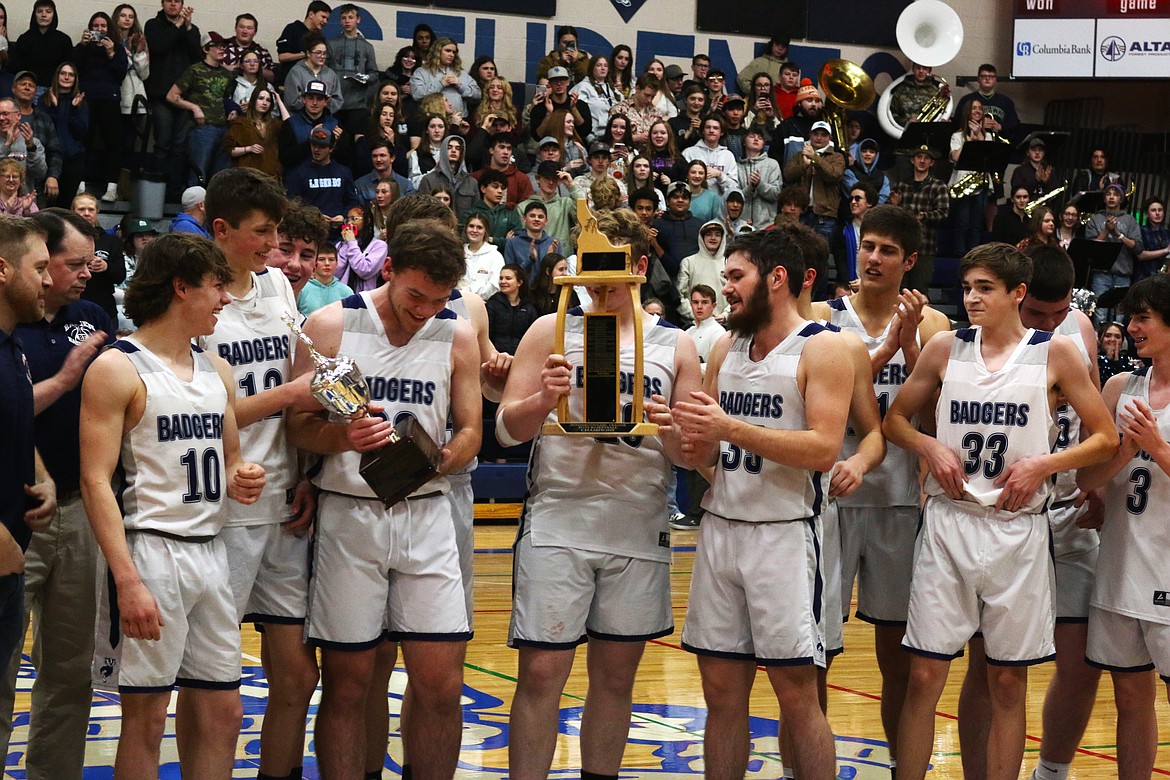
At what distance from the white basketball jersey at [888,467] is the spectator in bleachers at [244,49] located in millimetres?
10982

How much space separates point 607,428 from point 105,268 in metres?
7.22

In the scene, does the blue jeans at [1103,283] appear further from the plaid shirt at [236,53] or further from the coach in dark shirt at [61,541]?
the coach in dark shirt at [61,541]

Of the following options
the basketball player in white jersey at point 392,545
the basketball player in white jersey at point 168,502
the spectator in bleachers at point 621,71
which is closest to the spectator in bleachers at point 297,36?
the spectator in bleachers at point 621,71

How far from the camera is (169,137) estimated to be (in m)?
14.6

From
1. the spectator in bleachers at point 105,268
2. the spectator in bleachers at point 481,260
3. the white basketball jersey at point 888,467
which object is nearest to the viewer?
the white basketball jersey at point 888,467

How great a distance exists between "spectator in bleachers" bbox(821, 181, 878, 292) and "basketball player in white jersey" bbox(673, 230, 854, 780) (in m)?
10.9

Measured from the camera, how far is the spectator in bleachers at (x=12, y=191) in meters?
11.1

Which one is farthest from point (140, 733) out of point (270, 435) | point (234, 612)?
point (270, 435)

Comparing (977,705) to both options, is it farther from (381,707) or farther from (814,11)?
(814,11)

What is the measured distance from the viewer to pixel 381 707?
5.22 meters

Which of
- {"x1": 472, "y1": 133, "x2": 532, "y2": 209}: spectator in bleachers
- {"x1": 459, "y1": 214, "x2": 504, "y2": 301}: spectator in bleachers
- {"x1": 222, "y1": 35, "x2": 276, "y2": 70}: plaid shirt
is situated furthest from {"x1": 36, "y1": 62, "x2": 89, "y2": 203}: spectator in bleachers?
{"x1": 459, "y1": 214, "x2": 504, "y2": 301}: spectator in bleachers

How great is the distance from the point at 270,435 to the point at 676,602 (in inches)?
199

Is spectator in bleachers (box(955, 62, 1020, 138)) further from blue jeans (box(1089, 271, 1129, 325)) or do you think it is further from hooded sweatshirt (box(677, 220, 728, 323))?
hooded sweatshirt (box(677, 220, 728, 323))

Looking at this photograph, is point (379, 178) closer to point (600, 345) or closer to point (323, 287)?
point (323, 287)
